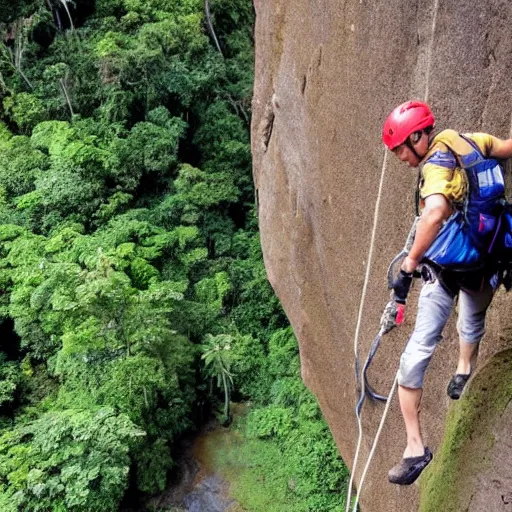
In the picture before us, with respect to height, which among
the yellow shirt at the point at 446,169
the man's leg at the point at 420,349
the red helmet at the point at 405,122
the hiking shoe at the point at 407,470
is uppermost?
the red helmet at the point at 405,122

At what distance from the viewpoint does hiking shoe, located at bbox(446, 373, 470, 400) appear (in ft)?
9.84

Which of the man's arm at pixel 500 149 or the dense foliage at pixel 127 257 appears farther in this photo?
the dense foliage at pixel 127 257

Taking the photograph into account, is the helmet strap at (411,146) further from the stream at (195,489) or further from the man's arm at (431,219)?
the stream at (195,489)

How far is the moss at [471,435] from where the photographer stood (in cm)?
278

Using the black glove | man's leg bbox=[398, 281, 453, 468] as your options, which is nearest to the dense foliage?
man's leg bbox=[398, 281, 453, 468]

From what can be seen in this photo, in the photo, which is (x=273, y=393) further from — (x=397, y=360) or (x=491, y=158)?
(x=491, y=158)

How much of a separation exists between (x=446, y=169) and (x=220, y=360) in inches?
284

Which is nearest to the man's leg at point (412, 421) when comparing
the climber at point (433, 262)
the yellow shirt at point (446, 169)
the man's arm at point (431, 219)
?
the climber at point (433, 262)

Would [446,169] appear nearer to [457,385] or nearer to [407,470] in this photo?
[457,385]

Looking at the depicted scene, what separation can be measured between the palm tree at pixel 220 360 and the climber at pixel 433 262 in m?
6.32

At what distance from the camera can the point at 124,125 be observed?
43.2ft

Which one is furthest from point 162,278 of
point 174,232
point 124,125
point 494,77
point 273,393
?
point 494,77

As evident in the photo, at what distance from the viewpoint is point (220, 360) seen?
9195mm

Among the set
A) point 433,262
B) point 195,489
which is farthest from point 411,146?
point 195,489
